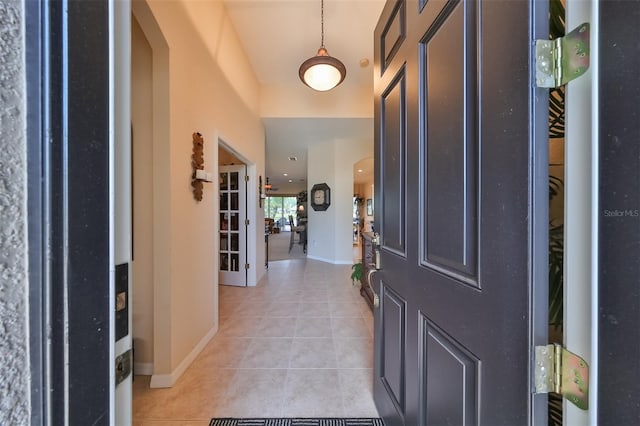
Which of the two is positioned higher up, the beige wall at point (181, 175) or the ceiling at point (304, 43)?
the ceiling at point (304, 43)

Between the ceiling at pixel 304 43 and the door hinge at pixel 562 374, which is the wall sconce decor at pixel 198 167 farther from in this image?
the door hinge at pixel 562 374

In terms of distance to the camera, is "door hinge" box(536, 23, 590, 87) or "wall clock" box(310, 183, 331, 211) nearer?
"door hinge" box(536, 23, 590, 87)

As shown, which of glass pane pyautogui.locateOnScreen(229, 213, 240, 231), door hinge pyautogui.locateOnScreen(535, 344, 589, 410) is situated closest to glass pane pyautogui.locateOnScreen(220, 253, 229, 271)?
glass pane pyautogui.locateOnScreen(229, 213, 240, 231)

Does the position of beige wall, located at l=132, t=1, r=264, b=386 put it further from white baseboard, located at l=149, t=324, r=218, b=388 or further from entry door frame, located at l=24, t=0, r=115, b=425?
entry door frame, located at l=24, t=0, r=115, b=425

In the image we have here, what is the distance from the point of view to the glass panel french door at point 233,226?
13.2ft

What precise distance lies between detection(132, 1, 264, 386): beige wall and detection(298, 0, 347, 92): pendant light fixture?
890mm

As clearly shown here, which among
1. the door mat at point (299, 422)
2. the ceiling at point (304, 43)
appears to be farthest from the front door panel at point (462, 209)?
the ceiling at point (304, 43)

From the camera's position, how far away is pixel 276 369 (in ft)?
6.40

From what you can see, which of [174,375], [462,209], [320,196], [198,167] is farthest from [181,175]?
[320,196]

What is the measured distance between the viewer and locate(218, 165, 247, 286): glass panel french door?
4.02 metres

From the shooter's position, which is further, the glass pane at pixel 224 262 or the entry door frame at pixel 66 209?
the glass pane at pixel 224 262

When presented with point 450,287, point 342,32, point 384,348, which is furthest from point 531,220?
point 342,32

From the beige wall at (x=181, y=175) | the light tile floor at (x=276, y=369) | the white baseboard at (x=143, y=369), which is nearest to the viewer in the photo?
the light tile floor at (x=276, y=369)

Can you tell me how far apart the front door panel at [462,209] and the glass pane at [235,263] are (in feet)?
10.6
